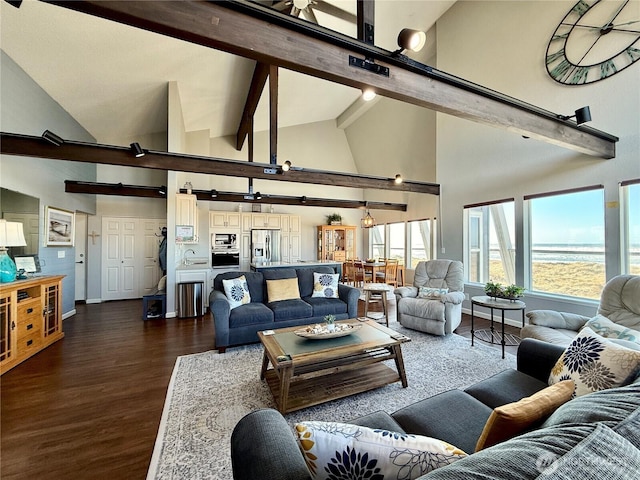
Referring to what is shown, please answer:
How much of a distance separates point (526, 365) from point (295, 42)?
2640mm

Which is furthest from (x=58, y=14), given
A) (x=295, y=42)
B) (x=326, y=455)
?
(x=326, y=455)

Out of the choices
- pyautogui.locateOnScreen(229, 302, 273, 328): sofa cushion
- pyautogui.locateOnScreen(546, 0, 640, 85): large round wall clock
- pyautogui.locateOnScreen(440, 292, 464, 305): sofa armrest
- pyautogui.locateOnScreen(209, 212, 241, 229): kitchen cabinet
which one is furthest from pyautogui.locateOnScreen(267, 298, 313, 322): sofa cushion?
pyautogui.locateOnScreen(546, 0, 640, 85): large round wall clock

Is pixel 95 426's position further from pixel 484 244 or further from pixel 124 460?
pixel 484 244

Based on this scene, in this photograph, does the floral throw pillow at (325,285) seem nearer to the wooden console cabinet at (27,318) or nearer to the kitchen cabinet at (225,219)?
the wooden console cabinet at (27,318)

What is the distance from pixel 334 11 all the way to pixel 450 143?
3.25m

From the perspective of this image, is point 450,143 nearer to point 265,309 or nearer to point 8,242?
point 265,309

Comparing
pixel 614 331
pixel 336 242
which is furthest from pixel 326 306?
pixel 336 242

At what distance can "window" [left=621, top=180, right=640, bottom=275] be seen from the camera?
3.11m

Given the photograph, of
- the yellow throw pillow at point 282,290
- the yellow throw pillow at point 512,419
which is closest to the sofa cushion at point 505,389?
the yellow throw pillow at point 512,419

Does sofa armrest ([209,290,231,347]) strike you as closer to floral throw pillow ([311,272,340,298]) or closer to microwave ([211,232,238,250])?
floral throw pillow ([311,272,340,298])

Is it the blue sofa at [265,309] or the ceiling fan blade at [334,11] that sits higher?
the ceiling fan blade at [334,11]

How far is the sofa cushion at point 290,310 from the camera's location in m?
3.51

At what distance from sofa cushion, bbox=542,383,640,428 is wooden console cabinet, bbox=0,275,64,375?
442 centimetres

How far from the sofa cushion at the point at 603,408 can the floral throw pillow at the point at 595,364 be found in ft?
1.48
